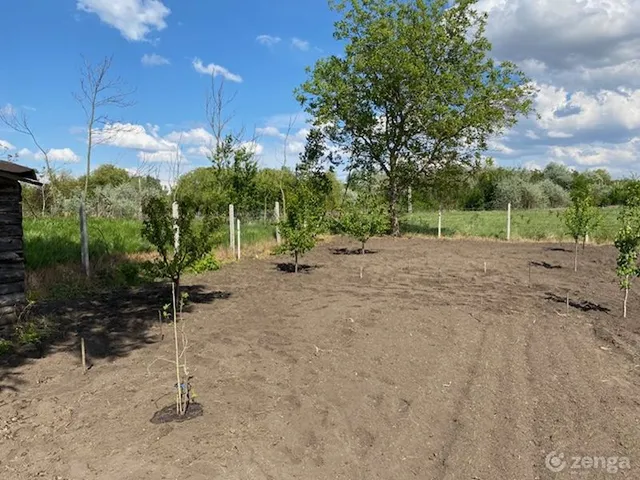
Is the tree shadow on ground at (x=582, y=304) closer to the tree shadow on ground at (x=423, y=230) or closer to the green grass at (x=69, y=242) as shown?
the green grass at (x=69, y=242)

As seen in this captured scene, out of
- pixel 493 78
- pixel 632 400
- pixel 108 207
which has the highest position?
pixel 493 78

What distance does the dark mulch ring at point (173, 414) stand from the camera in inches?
143

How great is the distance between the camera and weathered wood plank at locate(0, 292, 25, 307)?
20.3 feet

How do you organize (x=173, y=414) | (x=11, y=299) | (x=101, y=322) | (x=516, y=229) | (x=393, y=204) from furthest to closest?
1. (x=516, y=229)
2. (x=393, y=204)
3. (x=101, y=322)
4. (x=11, y=299)
5. (x=173, y=414)

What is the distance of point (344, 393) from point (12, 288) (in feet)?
16.1

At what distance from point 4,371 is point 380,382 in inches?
148

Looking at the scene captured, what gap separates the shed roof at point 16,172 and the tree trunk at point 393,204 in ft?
51.2

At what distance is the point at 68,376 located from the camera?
15.1ft

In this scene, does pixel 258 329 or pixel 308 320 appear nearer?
pixel 258 329

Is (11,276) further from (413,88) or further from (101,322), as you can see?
(413,88)

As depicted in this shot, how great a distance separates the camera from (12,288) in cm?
634

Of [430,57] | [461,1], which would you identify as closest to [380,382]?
[430,57]

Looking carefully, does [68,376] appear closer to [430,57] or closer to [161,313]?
[161,313]

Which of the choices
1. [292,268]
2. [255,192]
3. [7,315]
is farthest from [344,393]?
[255,192]
